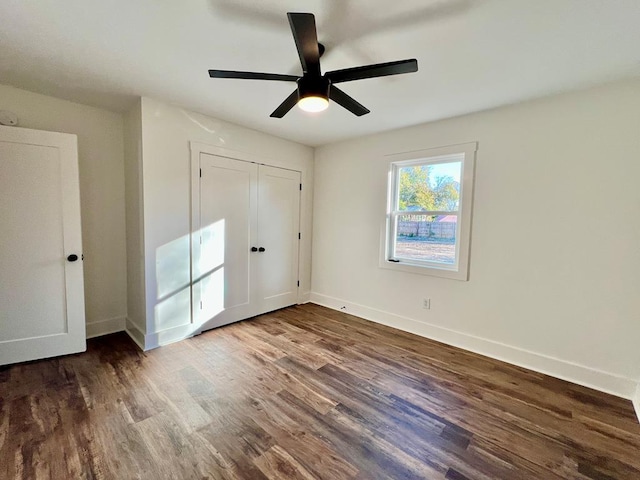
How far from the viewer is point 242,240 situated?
353 cm

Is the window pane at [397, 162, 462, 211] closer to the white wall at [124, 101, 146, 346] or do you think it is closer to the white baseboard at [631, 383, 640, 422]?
the white baseboard at [631, 383, 640, 422]

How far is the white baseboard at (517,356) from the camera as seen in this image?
2.22 meters

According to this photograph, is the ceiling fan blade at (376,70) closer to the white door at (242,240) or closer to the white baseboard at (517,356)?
the white door at (242,240)

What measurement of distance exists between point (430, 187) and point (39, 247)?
394cm

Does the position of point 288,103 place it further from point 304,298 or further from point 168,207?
point 304,298

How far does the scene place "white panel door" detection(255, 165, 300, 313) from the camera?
3.75 metres

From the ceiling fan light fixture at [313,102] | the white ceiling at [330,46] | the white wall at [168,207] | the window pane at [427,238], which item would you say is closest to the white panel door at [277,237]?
the white wall at [168,207]

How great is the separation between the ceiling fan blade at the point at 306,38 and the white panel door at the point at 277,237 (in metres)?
2.18

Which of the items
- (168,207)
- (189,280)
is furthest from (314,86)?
(189,280)

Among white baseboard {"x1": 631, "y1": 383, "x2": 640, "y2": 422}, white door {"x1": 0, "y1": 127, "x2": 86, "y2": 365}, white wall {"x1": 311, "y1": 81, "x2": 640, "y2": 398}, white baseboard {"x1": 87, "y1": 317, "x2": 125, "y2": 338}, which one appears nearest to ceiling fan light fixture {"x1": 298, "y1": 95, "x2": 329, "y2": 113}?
white wall {"x1": 311, "y1": 81, "x2": 640, "y2": 398}

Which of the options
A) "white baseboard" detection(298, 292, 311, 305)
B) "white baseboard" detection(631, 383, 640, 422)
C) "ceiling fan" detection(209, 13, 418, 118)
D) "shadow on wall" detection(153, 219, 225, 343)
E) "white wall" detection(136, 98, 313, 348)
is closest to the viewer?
"ceiling fan" detection(209, 13, 418, 118)

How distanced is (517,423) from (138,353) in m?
3.20

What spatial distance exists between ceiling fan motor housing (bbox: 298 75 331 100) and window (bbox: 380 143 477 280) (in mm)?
1904

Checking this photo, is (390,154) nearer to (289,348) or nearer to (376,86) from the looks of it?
(376,86)
